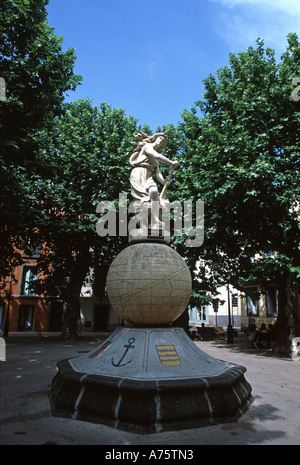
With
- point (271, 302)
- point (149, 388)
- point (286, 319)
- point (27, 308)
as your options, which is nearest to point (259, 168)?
point (286, 319)

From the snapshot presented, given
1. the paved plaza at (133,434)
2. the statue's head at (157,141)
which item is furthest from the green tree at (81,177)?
the paved plaza at (133,434)

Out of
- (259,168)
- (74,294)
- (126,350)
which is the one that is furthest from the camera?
(74,294)

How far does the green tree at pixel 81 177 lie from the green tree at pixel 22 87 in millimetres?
4424

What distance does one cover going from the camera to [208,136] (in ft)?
49.7

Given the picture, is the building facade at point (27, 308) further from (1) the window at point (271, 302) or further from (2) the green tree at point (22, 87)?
(2) the green tree at point (22, 87)

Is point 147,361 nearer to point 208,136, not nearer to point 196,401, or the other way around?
point 196,401

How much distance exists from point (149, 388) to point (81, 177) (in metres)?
15.7

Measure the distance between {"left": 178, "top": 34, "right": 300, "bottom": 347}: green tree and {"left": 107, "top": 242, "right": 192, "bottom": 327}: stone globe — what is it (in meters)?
6.46

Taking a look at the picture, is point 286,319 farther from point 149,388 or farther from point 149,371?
point 149,388

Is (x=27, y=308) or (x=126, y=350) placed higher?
(x=126, y=350)

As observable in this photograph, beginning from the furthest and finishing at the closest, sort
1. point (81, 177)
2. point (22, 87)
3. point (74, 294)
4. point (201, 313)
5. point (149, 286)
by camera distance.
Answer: point (201, 313) → point (74, 294) → point (81, 177) → point (22, 87) → point (149, 286)

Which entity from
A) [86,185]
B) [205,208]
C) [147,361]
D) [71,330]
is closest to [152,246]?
[147,361]

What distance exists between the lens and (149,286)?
22.6ft
